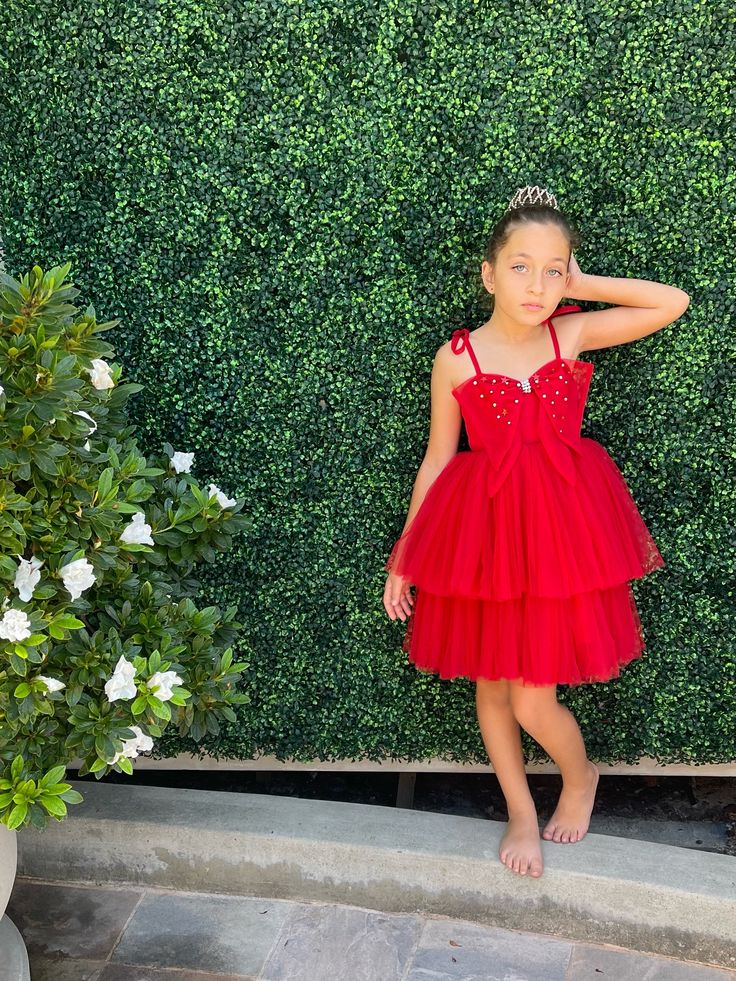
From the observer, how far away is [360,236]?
2.39 m

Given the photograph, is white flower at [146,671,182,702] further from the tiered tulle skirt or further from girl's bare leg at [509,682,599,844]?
girl's bare leg at [509,682,599,844]

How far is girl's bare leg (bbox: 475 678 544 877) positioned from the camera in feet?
8.07

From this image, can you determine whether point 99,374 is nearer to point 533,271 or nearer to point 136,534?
point 136,534

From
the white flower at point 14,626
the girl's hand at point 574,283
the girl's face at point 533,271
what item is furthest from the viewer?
the girl's hand at point 574,283

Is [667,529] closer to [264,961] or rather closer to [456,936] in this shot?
[456,936]

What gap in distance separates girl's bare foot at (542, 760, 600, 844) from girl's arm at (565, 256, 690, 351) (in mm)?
1191

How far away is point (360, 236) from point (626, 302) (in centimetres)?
66

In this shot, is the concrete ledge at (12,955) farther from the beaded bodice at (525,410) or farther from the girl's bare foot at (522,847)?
the beaded bodice at (525,410)

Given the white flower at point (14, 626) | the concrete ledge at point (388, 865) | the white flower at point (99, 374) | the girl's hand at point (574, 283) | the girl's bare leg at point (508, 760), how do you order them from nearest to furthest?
the white flower at point (14, 626)
the white flower at point (99, 374)
the girl's hand at point (574, 283)
the concrete ledge at point (388, 865)
the girl's bare leg at point (508, 760)

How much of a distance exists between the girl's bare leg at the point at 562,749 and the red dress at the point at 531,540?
141 millimetres

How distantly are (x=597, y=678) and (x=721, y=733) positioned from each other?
0.64 metres

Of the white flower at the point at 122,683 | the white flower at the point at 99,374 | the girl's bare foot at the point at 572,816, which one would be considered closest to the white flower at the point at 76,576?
the white flower at the point at 122,683

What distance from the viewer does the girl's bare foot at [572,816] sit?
98.7 inches

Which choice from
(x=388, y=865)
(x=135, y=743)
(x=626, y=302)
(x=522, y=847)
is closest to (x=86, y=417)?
(x=135, y=743)
